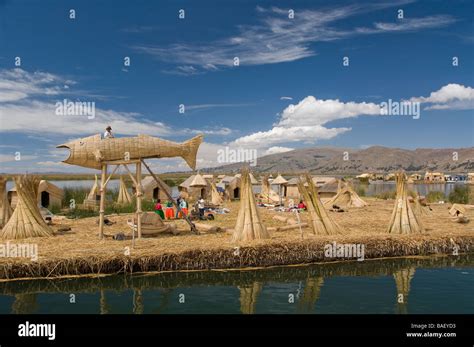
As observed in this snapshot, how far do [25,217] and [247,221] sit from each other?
6.16 m

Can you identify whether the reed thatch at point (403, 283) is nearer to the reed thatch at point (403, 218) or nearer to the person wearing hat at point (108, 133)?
the reed thatch at point (403, 218)

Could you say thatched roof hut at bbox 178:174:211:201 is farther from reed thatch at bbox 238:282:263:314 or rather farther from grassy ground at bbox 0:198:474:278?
reed thatch at bbox 238:282:263:314

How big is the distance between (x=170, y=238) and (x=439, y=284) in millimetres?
6773

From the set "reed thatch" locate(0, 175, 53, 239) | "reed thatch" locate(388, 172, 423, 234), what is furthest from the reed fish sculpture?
"reed thatch" locate(388, 172, 423, 234)

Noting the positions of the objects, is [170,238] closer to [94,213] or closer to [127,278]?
[127,278]

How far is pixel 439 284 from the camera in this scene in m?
8.69

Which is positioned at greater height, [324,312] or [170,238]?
[170,238]

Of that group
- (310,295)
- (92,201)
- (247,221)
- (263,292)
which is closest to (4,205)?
(92,201)

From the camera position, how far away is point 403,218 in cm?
1166

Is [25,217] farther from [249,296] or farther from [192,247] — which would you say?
[249,296]

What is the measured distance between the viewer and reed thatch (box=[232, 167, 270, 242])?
10180 millimetres

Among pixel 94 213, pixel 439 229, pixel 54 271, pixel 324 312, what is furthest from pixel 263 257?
pixel 94 213

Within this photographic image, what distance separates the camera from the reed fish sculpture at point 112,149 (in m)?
10.6

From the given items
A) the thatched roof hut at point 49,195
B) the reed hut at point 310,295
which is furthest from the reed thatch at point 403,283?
the thatched roof hut at point 49,195
